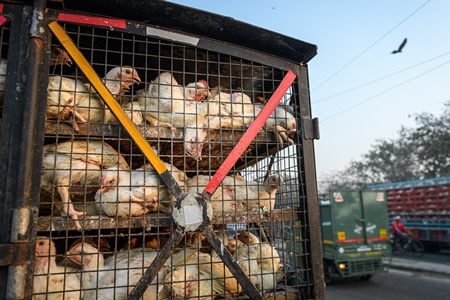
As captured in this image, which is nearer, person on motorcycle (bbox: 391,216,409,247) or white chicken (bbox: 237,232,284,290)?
white chicken (bbox: 237,232,284,290)

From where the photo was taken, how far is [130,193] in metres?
2.23

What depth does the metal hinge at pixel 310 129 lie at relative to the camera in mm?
2578

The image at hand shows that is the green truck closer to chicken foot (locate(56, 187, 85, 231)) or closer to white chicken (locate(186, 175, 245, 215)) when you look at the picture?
white chicken (locate(186, 175, 245, 215))

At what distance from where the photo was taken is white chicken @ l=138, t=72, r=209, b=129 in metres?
2.47

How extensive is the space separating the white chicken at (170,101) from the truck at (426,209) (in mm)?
14806

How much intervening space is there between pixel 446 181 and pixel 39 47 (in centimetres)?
1602

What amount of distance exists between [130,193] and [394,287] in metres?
9.45

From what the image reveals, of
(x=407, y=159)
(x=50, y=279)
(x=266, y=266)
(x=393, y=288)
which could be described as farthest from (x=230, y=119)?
(x=407, y=159)

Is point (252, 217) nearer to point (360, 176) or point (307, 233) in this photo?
point (307, 233)

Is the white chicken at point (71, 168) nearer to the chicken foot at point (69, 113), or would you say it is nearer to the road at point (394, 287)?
the chicken foot at point (69, 113)

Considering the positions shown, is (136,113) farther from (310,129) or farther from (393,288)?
(393,288)

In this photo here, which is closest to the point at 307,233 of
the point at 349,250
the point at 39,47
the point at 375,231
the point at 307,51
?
the point at 307,51

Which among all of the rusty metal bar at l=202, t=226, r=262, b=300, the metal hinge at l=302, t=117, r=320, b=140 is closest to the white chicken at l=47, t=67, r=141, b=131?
the rusty metal bar at l=202, t=226, r=262, b=300

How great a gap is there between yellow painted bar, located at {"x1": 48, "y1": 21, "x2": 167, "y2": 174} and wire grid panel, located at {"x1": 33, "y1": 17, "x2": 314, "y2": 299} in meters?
0.07
